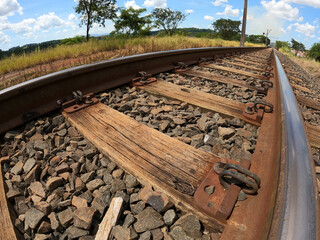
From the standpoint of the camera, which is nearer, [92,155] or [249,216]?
[249,216]

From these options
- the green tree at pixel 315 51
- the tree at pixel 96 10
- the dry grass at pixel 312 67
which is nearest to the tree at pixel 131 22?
the tree at pixel 96 10

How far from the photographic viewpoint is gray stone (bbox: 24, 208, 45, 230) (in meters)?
0.83

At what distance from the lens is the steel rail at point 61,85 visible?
145 centimetres

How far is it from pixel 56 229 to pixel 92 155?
0.44 m

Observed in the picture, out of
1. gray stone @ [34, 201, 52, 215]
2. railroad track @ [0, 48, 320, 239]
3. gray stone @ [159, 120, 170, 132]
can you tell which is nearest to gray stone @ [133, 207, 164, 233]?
railroad track @ [0, 48, 320, 239]

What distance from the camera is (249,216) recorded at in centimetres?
75

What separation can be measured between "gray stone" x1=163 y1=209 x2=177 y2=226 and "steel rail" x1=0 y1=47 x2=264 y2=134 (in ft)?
4.25

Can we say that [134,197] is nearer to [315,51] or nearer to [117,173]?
[117,173]

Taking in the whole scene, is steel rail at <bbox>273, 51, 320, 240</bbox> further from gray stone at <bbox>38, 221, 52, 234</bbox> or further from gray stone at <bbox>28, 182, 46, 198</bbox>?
gray stone at <bbox>28, 182, 46, 198</bbox>

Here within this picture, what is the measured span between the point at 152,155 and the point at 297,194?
2.19 ft

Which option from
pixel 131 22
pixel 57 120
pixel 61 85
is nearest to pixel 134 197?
pixel 57 120

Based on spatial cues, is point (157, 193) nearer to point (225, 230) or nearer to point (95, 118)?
point (225, 230)

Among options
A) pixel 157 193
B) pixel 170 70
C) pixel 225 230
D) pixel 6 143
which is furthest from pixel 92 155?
pixel 170 70

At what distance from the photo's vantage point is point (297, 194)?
0.67 meters
